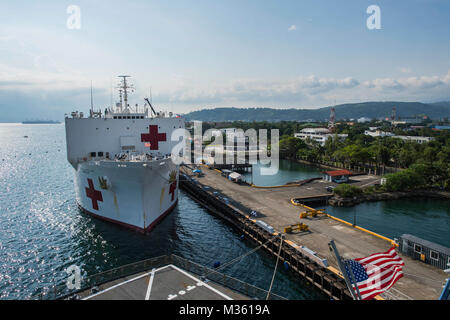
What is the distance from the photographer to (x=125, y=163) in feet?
50.9

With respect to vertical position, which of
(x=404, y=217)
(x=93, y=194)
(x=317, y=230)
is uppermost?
Answer: (x=93, y=194)

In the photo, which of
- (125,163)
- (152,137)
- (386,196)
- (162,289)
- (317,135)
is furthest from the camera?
(317,135)

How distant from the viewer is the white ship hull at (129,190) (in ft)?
51.9

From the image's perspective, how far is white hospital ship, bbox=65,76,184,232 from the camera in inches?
638

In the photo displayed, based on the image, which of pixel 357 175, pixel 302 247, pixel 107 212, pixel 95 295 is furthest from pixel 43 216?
pixel 357 175

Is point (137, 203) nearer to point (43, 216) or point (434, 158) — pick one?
point (43, 216)

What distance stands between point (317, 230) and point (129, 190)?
11.6 meters

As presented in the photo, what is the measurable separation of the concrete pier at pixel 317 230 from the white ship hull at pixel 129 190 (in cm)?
606

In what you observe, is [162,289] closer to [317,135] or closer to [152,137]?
[152,137]

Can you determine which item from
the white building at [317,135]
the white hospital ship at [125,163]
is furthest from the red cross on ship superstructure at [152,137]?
the white building at [317,135]

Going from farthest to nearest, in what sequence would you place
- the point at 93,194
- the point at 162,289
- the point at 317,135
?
the point at 317,135 → the point at 93,194 → the point at 162,289

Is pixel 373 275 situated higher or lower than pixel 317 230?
higher

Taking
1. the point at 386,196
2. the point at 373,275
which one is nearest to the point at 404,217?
the point at 386,196

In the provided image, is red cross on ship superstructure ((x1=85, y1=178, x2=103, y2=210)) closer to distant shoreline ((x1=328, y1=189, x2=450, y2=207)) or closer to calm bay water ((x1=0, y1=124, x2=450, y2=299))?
calm bay water ((x1=0, y1=124, x2=450, y2=299))
